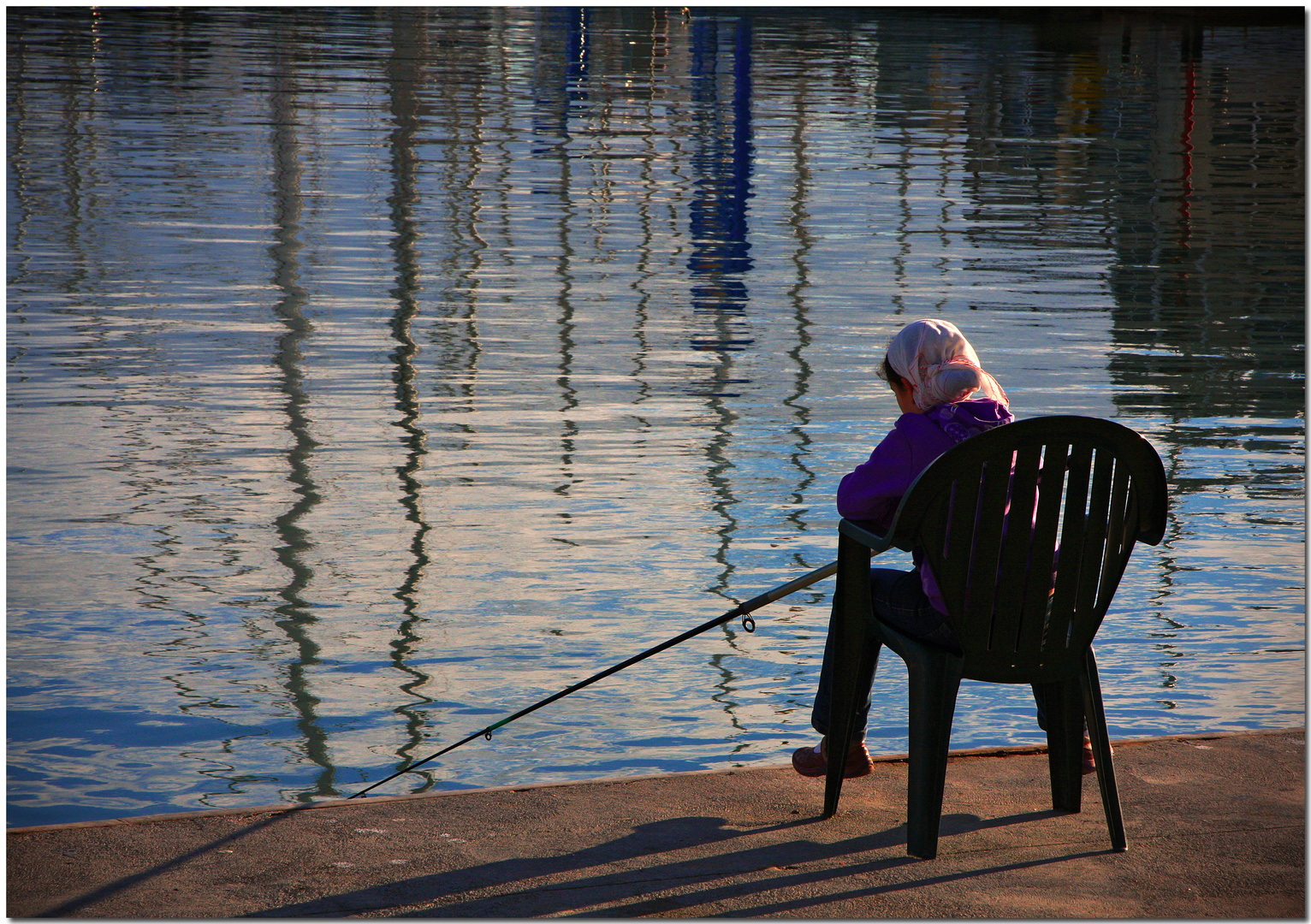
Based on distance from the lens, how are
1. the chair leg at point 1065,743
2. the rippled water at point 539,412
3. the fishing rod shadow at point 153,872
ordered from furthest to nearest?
1. the rippled water at point 539,412
2. the chair leg at point 1065,743
3. the fishing rod shadow at point 153,872

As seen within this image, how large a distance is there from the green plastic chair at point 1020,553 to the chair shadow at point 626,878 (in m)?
0.20

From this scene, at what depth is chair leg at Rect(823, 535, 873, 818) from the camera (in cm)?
349

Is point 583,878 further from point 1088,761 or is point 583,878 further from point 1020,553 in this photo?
point 1088,761

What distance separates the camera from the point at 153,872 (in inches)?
127

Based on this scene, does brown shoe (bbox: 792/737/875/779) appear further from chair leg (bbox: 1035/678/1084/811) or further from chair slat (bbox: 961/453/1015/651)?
chair slat (bbox: 961/453/1015/651)

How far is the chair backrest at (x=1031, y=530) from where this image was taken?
3.15 metres

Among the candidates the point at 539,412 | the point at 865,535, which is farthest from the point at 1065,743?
the point at 539,412

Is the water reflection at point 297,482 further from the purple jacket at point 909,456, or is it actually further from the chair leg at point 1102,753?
the chair leg at point 1102,753

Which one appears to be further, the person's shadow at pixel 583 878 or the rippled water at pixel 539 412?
the rippled water at pixel 539 412

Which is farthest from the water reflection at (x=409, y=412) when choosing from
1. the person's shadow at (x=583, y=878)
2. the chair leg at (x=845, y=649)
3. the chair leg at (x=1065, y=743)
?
the chair leg at (x=1065, y=743)

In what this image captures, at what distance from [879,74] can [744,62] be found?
7822 millimetres

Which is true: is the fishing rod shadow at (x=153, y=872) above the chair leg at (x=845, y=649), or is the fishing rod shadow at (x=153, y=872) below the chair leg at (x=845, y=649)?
below

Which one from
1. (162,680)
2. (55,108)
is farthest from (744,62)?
(162,680)

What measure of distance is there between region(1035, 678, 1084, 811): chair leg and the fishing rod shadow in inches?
67.4
